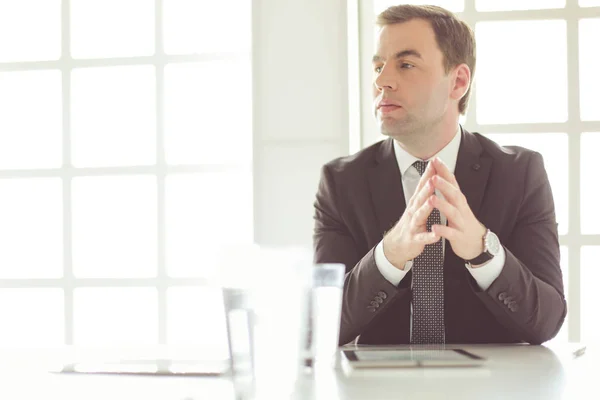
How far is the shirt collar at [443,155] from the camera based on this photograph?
1944 mm

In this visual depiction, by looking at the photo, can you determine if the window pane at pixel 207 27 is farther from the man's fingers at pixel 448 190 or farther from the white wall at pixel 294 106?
the man's fingers at pixel 448 190

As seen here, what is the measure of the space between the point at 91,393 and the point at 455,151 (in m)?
1.36

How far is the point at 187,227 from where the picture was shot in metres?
3.00

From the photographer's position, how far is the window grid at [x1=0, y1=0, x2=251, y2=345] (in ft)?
9.56

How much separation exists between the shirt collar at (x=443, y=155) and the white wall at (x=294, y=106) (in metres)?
0.64

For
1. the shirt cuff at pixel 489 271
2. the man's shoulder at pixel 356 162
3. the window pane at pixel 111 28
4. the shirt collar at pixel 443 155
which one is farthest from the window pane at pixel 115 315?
the shirt cuff at pixel 489 271

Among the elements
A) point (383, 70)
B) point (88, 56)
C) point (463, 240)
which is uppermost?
point (88, 56)

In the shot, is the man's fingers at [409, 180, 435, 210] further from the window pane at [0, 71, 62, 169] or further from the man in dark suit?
the window pane at [0, 71, 62, 169]

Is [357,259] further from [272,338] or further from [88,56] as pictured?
[88,56]

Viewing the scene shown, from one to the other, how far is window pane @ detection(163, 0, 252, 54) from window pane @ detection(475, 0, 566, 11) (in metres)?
0.88

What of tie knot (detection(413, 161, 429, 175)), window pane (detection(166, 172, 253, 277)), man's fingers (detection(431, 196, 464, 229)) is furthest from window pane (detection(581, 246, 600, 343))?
man's fingers (detection(431, 196, 464, 229))

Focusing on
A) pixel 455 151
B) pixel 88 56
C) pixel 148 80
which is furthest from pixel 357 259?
pixel 88 56

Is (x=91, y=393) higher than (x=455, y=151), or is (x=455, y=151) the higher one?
(x=455, y=151)

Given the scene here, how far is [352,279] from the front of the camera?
1618mm
